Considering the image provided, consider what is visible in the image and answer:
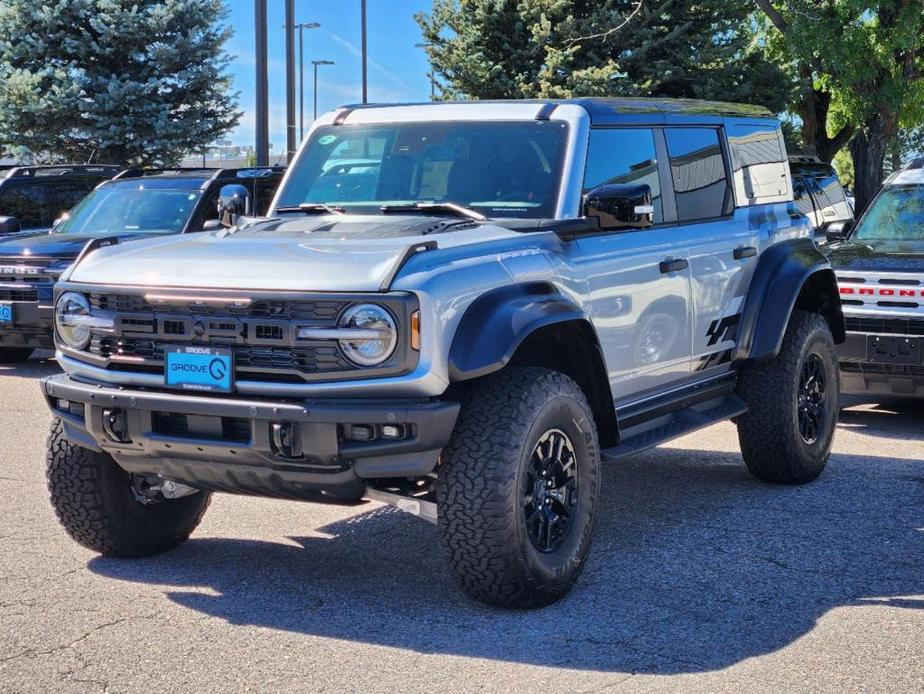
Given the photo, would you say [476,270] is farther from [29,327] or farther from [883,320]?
[29,327]

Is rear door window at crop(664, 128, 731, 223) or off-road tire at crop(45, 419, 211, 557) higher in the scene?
rear door window at crop(664, 128, 731, 223)

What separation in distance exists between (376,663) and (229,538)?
188 cm

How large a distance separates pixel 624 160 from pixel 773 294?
135cm

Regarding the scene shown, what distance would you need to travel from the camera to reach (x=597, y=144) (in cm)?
620

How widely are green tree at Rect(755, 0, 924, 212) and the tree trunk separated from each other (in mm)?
347

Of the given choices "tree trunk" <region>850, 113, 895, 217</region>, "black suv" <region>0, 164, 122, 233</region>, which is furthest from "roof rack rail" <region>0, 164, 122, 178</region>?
"tree trunk" <region>850, 113, 895, 217</region>

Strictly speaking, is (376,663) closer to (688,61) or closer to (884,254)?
(884,254)

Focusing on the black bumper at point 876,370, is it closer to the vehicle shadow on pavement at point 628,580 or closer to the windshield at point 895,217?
the windshield at point 895,217

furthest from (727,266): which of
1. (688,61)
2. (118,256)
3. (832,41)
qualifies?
(688,61)

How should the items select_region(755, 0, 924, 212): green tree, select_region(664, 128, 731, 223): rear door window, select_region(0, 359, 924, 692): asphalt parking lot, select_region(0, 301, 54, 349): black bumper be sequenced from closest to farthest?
1. select_region(0, 359, 924, 692): asphalt parking lot
2. select_region(664, 128, 731, 223): rear door window
3. select_region(0, 301, 54, 349): black bumper
4. select_region(755, 0, 924, 212): green tree

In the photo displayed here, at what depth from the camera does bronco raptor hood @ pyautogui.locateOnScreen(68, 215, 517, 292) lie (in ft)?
15.7

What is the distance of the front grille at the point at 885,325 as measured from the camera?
361 inches

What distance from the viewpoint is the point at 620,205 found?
5.82m

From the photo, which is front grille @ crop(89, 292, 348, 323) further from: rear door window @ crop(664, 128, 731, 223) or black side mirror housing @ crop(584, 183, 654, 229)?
rear door window @ crop(664, 128, 731, 223)
